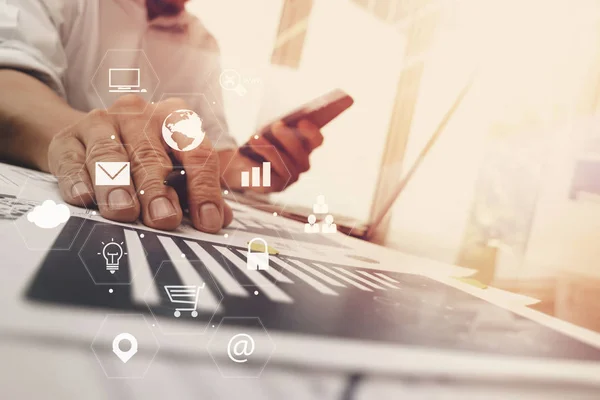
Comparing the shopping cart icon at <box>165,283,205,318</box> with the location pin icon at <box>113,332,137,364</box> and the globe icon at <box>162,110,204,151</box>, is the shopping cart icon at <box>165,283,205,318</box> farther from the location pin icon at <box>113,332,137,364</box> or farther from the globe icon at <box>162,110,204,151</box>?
the globe icon at <box>162,110,204,151</box>

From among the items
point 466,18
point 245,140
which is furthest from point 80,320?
point 466,18

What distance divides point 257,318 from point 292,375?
0.22 ft

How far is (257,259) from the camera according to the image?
A: 473 mm

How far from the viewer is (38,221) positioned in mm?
427

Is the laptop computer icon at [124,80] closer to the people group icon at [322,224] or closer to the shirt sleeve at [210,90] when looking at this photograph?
the shirt sleeve at [210,90]

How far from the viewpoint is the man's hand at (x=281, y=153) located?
50 centimetres

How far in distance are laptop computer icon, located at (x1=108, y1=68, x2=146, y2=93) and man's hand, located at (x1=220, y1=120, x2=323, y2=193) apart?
0.12 meters

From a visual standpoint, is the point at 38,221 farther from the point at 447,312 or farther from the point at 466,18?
the point at 466,18

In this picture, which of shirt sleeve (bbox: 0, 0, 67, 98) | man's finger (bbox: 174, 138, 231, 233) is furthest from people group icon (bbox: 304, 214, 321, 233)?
shirt sleeve (bbox: 0, 0, 67, 98)

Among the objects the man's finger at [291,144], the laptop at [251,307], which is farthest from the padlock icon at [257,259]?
the man's finger at [291,144]

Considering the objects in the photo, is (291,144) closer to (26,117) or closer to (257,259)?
(257,259)
